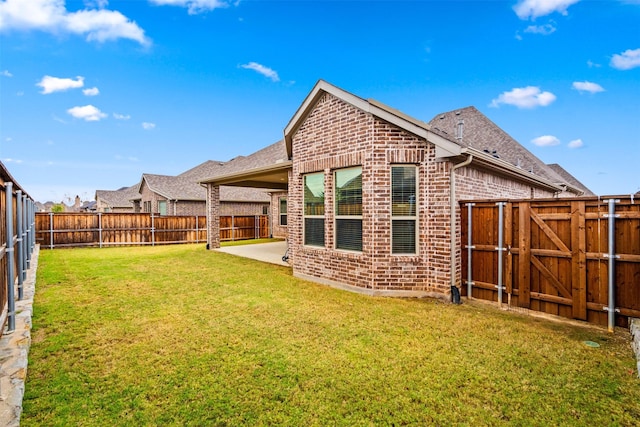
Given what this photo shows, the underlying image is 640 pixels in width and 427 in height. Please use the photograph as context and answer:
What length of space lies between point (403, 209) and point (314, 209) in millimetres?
2384

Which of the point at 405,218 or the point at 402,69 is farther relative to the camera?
the point at 402,69

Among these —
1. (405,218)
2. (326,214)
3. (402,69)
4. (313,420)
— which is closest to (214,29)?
(402,69)

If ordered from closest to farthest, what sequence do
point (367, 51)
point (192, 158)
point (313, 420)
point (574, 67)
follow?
point (313, 420) → point (574, 67) → point (367, 51) → point (192, 158)

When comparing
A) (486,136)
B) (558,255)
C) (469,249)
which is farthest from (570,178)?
(558,255)

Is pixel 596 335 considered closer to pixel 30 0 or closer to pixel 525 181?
pixel 525 181

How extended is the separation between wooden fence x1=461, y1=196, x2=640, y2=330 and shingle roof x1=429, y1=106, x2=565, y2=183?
9258 mm

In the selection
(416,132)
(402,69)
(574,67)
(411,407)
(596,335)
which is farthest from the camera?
(402,69)

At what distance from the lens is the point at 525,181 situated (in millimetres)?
9188

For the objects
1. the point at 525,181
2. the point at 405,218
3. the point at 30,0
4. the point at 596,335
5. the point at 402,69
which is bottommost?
the point at 596,335

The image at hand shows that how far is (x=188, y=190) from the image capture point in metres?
22.3

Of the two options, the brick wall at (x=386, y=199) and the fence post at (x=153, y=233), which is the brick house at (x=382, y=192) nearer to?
the brick wall at (x=386, y=199)

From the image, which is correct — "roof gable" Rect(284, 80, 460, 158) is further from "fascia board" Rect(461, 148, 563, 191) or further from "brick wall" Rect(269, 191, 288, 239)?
"brick wall" Rect(269, 191, 288, 239)

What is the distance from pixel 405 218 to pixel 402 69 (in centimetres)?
1255

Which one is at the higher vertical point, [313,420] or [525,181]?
Answer: [525,181]
